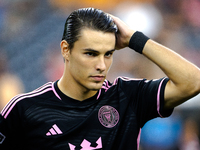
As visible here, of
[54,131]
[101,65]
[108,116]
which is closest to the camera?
[101,65]

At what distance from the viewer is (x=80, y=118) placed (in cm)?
241

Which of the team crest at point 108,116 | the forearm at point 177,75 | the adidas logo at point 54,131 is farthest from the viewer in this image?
the team crest at point 108,116

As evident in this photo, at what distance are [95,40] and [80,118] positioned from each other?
67 cm

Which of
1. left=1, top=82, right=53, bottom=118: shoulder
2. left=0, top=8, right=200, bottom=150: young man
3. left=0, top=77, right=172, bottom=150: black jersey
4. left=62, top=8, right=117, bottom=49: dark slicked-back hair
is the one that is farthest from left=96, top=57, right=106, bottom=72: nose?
left=1, top=82, right=53, bottom=118: shoulder

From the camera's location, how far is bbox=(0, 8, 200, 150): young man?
2270mm

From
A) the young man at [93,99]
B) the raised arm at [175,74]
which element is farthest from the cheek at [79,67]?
the raised arm at [175,74]

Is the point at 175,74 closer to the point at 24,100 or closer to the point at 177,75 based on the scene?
the point at 177,75

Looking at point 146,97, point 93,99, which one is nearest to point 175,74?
point 146,97

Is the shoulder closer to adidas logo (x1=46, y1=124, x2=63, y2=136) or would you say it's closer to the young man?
the young man

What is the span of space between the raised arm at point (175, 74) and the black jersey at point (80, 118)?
0.08 metres

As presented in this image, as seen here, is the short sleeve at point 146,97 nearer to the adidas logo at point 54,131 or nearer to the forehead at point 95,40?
the forehead at point 95,40

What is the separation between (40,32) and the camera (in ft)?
24.5

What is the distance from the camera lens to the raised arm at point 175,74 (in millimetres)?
2221

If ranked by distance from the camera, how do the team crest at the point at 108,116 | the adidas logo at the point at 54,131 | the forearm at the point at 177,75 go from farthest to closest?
the team crest at the point at 108,116 → the adidas logo at the point at 54,131 → the forearm at the point at 177,75
